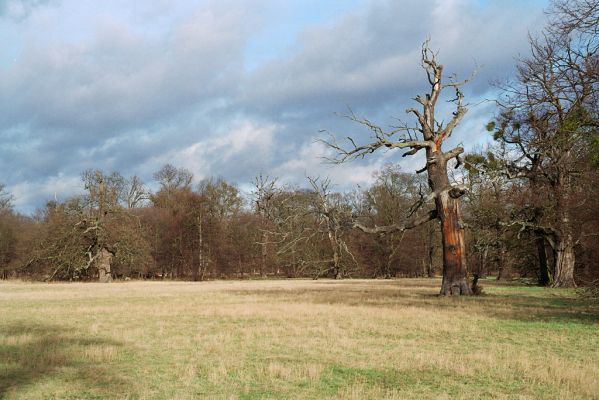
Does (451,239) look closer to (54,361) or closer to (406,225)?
(406,225)

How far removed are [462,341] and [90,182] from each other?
47841 mm

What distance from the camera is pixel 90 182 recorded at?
52.0 m

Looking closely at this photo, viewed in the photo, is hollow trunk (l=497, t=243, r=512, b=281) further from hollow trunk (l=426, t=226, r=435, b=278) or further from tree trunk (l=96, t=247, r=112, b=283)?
tree trunk (l=96, t=247, r=112, b=283)

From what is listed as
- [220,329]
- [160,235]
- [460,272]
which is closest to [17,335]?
[220,329]

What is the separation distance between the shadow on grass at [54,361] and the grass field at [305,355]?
0.03 metres

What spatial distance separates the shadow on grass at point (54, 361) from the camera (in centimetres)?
759

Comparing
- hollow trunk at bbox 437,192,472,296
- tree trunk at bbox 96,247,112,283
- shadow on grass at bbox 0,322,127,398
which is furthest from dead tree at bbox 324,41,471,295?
tree trunk at bbox 96,247,112,283

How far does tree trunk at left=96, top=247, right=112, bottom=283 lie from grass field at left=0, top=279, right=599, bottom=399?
34.6m

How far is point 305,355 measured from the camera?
31.2 ft

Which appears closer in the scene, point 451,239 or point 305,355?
point 305,355

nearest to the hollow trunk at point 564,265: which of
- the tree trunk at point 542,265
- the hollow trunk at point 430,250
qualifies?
the tree trunk at point 542,265

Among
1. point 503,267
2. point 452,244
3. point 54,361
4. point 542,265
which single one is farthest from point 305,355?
point 503,267

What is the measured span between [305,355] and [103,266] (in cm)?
4512

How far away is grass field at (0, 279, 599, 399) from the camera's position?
23.4ft
